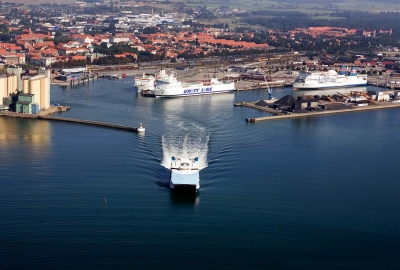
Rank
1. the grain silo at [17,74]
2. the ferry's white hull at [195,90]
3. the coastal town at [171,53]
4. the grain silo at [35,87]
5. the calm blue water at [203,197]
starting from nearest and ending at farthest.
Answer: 1. the calm blue water at [203,197]
2. the grain silo at [35,87]
3. the grain silo at [17,74]
4. the ferry's white hull at [195,90]
5. the coastal town at [171,53]

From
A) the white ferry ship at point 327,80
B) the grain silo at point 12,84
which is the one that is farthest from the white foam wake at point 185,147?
the white ferry ship at point 327,80

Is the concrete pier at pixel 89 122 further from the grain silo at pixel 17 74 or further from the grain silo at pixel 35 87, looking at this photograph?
the grain silo at pixel 17 74

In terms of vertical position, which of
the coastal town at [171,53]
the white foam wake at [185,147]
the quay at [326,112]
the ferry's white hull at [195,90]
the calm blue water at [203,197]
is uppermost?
the coastal town at [171,53]

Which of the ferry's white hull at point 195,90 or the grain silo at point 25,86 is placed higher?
the grain silo at point 25,86

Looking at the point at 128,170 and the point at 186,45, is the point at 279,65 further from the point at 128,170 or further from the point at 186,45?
the point at 128,170

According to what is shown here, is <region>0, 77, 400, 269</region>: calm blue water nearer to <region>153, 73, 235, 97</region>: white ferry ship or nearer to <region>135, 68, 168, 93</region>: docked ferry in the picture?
<region>153, 73, 235, 97</region>: white ferry ship

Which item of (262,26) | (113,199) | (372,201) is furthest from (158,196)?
(262,26)

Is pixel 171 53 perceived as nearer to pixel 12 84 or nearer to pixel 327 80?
pixel 327 80
